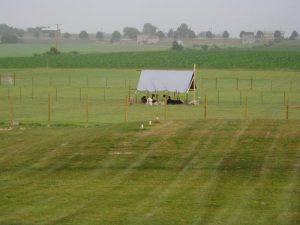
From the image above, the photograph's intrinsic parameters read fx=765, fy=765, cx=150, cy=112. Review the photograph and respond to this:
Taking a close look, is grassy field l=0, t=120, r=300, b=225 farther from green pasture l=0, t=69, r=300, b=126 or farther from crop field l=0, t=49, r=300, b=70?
crop field l=0, t=49, r=300, b=70

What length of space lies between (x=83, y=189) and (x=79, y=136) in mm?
8347

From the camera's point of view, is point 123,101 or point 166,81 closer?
point 123,101

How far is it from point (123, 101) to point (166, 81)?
3.27 meters

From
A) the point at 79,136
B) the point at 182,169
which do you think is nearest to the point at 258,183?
the point at 182,169

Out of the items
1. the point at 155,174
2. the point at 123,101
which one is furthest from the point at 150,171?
the point at 123,101

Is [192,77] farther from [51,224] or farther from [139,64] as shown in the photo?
[139,64]

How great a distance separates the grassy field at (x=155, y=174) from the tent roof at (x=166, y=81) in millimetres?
21865

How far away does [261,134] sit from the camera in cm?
2591

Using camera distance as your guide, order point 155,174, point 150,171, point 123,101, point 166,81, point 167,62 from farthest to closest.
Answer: point 167,62 → point 166,81 → point 123,101 → point 150,171 → point 155,174

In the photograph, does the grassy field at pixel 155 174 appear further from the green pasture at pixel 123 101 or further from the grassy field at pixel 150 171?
the green pasture at pixel 123 101

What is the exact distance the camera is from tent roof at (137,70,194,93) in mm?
51562

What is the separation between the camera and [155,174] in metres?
21.1

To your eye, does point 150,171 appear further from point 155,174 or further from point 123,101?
point 123,101

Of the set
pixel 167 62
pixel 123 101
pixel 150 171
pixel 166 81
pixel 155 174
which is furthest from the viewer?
pixel 167 62
